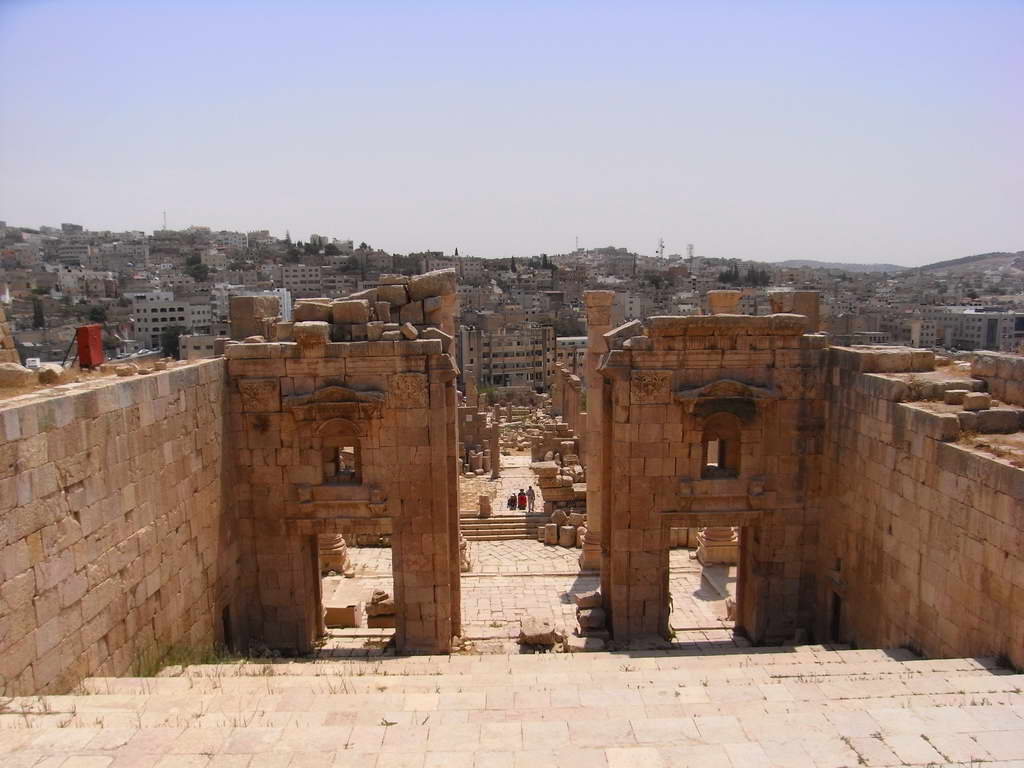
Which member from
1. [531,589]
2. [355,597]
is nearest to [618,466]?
[531,589]

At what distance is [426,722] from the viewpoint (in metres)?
6.04

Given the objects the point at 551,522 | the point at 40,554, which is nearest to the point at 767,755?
the point at 40,554

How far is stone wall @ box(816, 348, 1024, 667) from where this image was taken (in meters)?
7.85

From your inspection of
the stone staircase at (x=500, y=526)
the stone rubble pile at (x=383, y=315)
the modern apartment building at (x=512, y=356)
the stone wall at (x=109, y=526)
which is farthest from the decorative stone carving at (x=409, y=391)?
the modern apartment building at (x=512, y=356)

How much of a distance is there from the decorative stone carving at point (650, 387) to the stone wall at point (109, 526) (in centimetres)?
674

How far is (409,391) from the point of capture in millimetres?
11664

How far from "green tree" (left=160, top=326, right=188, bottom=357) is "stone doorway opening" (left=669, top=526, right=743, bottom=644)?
5790 centimetres

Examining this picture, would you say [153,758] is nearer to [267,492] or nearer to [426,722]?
[426,722]

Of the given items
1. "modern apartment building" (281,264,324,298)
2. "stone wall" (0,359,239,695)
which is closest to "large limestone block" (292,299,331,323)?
"stone wall" (0,359,239,695)

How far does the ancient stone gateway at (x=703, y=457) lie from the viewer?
1180cm

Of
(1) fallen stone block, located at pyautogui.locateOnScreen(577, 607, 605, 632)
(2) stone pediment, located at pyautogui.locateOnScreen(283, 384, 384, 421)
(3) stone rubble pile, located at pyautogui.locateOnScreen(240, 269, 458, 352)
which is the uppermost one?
(3) stone rubble pile, located at pyautogui.locateOnScreen(240, 269, 458, 352)

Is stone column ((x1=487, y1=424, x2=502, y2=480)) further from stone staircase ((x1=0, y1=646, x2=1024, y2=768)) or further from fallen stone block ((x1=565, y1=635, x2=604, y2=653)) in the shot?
stone staircase ((x1=0, y1=646, x2=1024, y2=768))

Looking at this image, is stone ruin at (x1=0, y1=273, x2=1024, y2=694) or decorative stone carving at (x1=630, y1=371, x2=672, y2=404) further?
decorative stone carving at (x1=630, y1=371, x2=672, y2=404)

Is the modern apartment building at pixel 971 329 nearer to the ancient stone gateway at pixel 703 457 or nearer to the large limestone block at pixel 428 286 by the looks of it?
the ancient stone gateway at pixel 703 457
